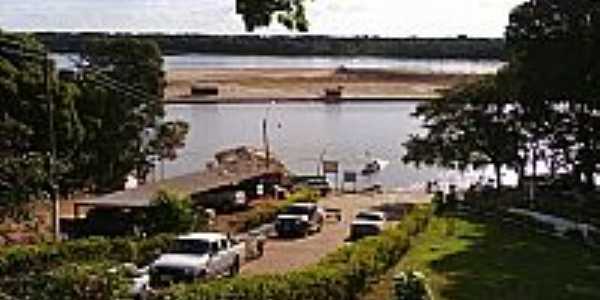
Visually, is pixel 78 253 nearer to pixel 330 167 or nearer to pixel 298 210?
pixel 298 210

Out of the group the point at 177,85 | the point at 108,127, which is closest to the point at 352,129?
the point at 177,85

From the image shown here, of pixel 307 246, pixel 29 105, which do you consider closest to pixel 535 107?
pixel 307 246

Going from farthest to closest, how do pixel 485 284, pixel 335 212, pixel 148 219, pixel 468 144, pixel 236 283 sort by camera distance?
pixel 468 144 < pixel 335 212 < pixel 148 219 < pixel 485 284 < pixel 236 283

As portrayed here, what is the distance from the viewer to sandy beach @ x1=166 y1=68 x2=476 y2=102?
16050 cm

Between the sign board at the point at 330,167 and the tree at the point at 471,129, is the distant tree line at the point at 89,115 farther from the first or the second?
the tree at the point at 471,129

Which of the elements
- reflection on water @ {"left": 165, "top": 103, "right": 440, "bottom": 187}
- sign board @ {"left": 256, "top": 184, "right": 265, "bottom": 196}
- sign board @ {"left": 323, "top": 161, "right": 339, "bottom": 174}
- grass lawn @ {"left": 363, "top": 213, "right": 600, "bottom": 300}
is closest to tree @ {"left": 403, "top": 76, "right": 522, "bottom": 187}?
sign board @ {"left": 323, "top": 161, "right": 339, "bottom": 174}

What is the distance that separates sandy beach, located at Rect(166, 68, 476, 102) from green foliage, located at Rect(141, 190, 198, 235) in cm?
11261

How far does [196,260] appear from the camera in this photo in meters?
29.3

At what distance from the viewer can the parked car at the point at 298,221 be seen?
4303 cm

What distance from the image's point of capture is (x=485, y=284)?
28625 mm

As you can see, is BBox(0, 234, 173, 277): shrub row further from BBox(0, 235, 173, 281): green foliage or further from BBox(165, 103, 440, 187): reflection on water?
BBox(165, 103, 440, 187): reflection on water

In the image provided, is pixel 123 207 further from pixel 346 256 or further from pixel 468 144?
pixel 468 144

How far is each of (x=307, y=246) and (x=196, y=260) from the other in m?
11.3

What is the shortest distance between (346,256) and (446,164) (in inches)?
1863
